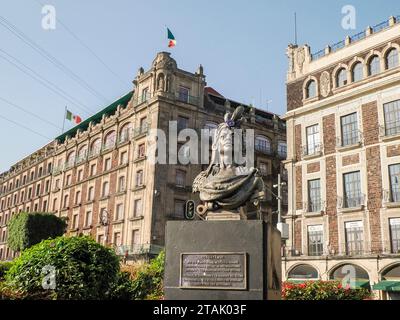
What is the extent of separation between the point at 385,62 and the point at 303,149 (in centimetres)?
847

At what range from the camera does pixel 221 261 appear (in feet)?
30.1

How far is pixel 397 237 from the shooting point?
26.8 meters

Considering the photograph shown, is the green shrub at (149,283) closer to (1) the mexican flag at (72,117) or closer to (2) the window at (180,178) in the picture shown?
(2) the window at (180,178)

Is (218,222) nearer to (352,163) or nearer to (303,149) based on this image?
(352,163)

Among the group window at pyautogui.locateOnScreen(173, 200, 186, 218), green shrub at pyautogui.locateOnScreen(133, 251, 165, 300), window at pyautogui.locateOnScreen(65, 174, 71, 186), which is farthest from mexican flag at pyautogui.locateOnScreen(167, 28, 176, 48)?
green shrub at pyautogui.locateOnScreen(133, 251, 165, 300)

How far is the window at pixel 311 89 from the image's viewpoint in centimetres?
3462

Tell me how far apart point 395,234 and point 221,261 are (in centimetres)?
2138

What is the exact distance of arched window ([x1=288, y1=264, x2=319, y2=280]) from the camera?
99.6ft

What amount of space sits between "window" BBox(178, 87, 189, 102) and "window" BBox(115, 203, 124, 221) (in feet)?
39.6

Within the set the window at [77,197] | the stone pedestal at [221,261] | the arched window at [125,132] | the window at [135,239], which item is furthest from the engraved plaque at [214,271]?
the window at [77,197]

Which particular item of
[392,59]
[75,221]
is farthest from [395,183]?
[75,221]

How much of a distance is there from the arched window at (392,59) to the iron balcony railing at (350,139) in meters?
4.93

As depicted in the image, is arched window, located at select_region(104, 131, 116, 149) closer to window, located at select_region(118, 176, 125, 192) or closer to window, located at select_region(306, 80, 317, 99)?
window, located at select_region(118, 176, 125, 192)
